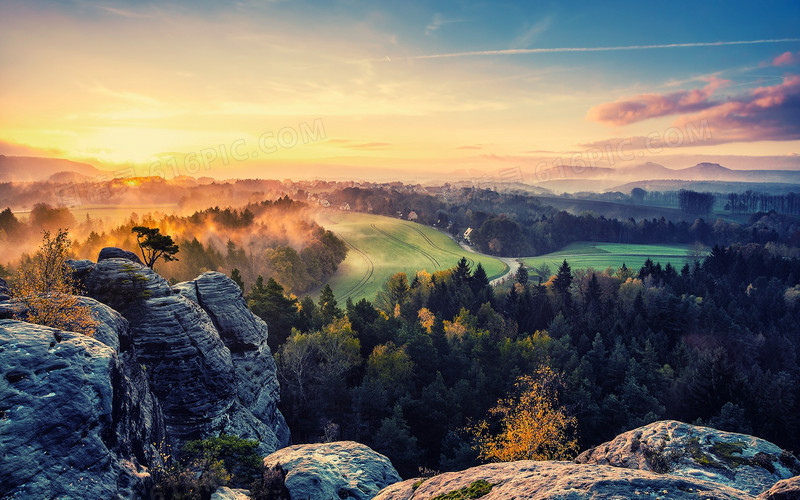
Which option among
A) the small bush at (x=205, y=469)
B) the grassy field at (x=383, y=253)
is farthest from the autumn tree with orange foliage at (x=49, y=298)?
the grassy field at (x=383, y=253)

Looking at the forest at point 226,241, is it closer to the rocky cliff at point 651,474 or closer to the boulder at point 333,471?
the boulder at point 333,471

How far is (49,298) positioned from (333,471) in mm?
15168

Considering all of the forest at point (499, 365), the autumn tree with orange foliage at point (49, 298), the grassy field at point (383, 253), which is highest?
the autumn tree with orange foliage at point (49, 298)

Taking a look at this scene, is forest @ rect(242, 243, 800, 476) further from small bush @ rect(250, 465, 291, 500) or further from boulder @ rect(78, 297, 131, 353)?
boulder @ rect(78, 297, 131, 353)

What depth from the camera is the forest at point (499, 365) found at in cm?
3959

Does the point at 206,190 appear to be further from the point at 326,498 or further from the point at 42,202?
the point at 326,498

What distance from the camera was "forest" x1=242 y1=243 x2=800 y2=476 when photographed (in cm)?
3959

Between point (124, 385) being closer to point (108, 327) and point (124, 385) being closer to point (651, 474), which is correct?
point (108, 327)

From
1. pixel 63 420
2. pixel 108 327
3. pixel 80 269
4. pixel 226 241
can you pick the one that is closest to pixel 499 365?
pixel 108 327

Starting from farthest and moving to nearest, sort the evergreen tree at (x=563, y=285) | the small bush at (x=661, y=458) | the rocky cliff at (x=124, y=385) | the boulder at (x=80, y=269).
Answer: the evergreen tree at (x=563, y=285) → the boulder at (x=80, y=269) → the small bush at (x=661, y=458) → the rocky cliff at (x=124, y=385)

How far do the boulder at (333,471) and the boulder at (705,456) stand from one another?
11.1 m

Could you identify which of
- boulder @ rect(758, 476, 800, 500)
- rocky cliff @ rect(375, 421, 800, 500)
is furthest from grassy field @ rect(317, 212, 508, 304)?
boulder @ rect(758, 476, 800, 500)

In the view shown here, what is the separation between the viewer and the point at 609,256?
533 feet

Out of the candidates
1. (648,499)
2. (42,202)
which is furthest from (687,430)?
(42,202)
